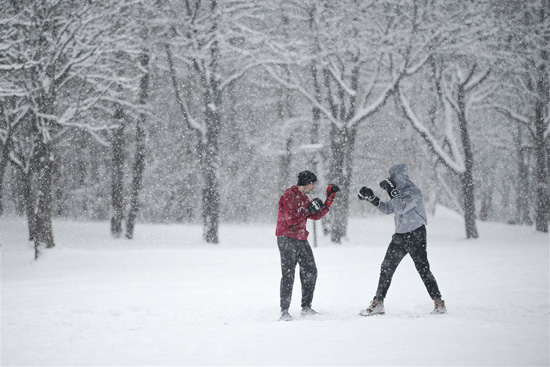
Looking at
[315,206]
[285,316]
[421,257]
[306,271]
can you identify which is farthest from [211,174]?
[421,257]

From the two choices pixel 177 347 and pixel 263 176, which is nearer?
pixel 177 347

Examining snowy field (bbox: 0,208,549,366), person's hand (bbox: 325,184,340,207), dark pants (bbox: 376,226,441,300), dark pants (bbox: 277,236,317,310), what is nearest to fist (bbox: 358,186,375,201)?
person's hand (bbox: 325,184,340,207)

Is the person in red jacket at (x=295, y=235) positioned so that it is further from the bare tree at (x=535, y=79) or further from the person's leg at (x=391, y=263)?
the bare tree at (x=535, y=79)

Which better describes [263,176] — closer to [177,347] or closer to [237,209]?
[237,209]

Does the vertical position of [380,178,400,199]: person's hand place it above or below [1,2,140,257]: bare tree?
below

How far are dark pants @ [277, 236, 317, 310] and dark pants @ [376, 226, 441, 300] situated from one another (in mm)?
850

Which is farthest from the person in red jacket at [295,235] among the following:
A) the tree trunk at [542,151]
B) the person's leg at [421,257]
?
the tree trunk at [542,151]

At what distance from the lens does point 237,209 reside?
3180 cm

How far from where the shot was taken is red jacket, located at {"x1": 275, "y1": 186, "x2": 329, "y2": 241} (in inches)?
233

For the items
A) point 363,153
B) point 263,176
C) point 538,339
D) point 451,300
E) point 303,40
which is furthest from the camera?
point 263,176

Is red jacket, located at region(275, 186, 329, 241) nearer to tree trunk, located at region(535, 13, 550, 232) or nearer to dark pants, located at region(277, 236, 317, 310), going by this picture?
dark pants, located at region(277, 236, 317, 310)

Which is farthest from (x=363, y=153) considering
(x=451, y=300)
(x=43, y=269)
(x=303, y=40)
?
(x=451, y=300)

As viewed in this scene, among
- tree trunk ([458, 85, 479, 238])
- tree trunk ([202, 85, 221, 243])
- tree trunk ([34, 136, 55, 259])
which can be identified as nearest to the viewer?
tree trunk ([34, 136, 55, 259])

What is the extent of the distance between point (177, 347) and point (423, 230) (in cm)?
320
